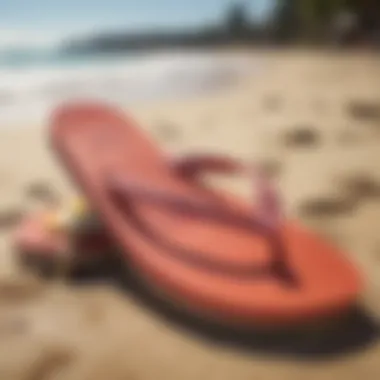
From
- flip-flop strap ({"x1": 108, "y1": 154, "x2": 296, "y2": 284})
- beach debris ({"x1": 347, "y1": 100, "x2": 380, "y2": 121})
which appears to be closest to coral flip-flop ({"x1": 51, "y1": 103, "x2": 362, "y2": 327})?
flip-flop strap ({"x1": 108, "y1": 154, "x2": 296, "y2": 284})

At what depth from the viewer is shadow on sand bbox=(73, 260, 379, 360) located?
0.60 meters

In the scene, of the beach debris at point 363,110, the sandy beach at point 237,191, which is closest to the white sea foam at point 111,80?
the sandy beach at point 237,191

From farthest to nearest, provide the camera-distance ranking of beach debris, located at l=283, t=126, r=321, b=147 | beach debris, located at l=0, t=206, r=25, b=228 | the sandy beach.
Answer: beach debris, located at l=283, t=126, r=321, b=147, beach debris, located at l=0, t=206, r=25, b=228, the sandy beach

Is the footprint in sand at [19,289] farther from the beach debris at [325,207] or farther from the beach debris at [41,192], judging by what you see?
the beach debris at [325,207]

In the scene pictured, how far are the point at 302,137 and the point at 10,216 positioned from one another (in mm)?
322

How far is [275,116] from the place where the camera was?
810 millimetres

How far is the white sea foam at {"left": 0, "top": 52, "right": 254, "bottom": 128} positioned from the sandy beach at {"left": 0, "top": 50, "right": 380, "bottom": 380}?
1cm

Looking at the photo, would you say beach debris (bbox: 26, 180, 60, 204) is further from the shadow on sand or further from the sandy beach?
the shadow on sand

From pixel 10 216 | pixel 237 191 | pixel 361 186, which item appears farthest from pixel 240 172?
pixel 10 216

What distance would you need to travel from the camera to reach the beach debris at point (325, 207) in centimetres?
75

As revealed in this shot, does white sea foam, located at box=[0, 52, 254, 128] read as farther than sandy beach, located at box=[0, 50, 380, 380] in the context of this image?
Yes

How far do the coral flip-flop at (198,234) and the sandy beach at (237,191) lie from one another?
0.03 metres

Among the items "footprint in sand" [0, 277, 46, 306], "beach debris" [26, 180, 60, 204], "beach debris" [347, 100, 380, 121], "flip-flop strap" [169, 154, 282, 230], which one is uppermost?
"beach debris" [347, 100, 380, 121]

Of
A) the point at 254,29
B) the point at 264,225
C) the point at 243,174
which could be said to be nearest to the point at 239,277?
the point at 264,225
